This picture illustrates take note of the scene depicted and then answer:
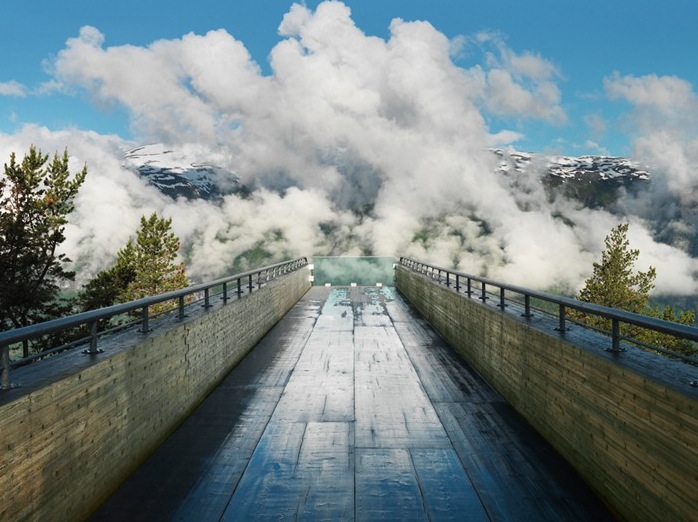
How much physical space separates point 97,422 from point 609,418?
Answer: 4271mm

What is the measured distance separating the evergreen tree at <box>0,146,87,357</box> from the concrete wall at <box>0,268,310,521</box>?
2007 centimetres

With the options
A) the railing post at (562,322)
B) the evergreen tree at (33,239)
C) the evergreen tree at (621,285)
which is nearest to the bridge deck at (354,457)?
the railing post at (562,322)

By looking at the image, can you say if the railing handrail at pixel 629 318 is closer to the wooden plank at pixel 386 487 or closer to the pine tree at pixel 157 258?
the wooden plank at pixel 386 487

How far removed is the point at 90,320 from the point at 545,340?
15.2 ft

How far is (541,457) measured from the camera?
5062mm

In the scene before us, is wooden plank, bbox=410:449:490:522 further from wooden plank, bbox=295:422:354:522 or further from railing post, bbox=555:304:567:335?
railing post, bbox=555:304:567:335

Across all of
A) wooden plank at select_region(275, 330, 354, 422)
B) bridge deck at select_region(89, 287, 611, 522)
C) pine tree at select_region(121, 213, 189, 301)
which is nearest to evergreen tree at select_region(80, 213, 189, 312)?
pine tree at select_region(121, 213, 189, 301)

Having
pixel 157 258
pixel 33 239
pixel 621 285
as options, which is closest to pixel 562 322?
pixel 33 239

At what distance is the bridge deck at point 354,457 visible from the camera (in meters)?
4.09

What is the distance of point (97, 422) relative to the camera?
412cm

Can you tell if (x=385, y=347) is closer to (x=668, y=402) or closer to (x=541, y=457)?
(x=541, y=457)

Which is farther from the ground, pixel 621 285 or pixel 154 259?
pixel 154 259

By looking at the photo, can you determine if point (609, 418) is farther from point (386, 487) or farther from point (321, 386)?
point (321, 386)

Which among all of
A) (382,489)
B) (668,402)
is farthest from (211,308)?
(668,402)
